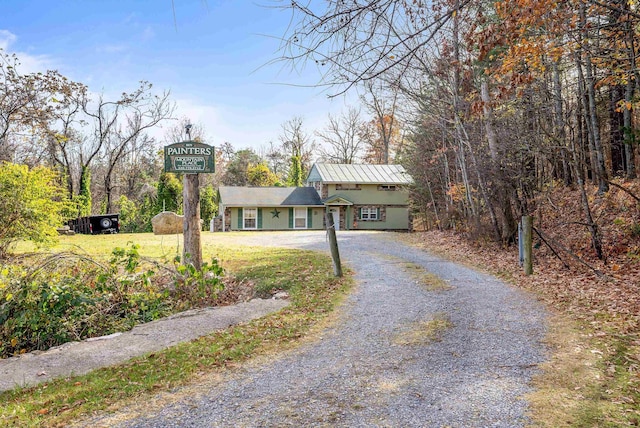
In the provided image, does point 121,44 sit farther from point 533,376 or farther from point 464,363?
point 533,376

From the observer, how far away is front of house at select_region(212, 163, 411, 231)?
27.5m

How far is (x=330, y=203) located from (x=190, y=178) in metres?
19.4

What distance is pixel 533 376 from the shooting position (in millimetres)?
3707

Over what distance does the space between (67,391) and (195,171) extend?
18.8 ft

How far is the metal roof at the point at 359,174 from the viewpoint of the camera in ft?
92.2

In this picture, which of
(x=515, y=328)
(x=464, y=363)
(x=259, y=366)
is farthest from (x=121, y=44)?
(x=515, y=328)

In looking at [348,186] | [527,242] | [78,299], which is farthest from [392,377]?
[348,186]

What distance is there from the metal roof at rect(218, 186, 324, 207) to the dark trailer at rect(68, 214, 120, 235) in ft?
22.1

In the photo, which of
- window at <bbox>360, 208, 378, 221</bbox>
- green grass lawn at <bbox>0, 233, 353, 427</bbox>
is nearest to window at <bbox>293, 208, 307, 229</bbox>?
window at <bbox>360, 208, 378, 221</bbox>

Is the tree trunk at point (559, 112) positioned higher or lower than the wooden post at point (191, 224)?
higher

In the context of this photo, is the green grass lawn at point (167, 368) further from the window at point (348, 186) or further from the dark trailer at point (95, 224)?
the dark trailer at point (95, 224)

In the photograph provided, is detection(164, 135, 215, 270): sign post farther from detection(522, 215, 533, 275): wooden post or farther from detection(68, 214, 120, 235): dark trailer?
detection(68, 214, 120, 235): dark trailer

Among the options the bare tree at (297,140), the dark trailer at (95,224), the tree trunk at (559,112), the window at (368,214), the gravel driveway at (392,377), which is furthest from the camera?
the bare tree at (297,140)

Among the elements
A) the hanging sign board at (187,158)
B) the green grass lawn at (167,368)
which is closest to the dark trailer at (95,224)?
the hanging sign board at (187,158)
